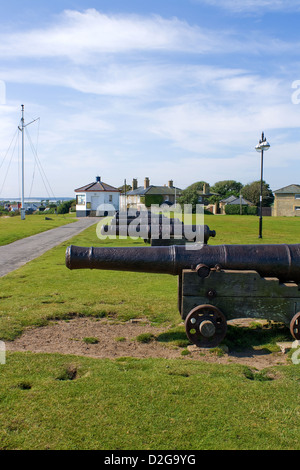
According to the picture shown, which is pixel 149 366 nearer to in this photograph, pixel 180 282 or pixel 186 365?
pixel 186 365

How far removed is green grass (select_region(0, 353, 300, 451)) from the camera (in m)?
3.11

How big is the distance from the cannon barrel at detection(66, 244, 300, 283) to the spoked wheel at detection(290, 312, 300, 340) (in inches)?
21.3

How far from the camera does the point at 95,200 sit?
2307 inches

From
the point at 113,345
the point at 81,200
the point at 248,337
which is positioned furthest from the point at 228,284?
the point at 81,200

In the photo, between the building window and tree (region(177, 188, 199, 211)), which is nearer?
the building window

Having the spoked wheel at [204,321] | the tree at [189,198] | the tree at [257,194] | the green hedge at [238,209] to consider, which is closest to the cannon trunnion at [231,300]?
the spoked wheel at [204,321]

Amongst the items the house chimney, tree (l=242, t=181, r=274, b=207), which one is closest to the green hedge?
tree (l=242, t=181, r=274, b=207)

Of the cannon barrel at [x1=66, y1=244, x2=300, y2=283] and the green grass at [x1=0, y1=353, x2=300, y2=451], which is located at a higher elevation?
the cannon barrel at [x1=66, y1=244, x2=300, y2=283]

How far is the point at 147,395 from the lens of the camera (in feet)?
12.4

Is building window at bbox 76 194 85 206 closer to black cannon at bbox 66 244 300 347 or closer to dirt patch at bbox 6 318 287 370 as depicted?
dirt patch at bbox 6 318 287 370

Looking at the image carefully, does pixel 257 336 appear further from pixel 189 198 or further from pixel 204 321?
pixel 189 198

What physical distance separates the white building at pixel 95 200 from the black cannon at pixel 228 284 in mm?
51874
